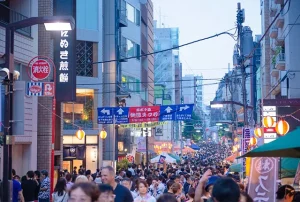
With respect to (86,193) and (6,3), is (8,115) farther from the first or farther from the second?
(6,3)

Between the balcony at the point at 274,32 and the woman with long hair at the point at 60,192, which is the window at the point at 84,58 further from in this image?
the woman with long hair at the point at 60,192

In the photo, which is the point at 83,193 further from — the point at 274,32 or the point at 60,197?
the point at 274,32

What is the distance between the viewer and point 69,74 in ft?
88.2

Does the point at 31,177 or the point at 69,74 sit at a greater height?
the point at 69,74

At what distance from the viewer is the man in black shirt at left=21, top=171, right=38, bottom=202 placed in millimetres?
17797

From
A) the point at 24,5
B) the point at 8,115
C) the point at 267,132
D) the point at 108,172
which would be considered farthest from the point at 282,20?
the point at 108,172

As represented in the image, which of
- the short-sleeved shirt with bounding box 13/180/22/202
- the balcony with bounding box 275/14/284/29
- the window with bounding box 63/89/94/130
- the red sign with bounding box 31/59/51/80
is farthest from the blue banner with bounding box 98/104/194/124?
the short-sleeved shirt with bounding box 13/180/22/202

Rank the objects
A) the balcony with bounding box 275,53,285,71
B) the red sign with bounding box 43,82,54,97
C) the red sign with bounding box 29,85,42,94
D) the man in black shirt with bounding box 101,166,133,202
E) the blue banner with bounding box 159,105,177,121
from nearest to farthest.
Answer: the man in black shirt with bounding box 101,166,133,202
the red sign with bounding box 29,85,42,94
the red sign with bounding box 43,82,54,97
the blue banner with bounding box 159,105,177,121
the balcony with bounding box 275,53,285,71

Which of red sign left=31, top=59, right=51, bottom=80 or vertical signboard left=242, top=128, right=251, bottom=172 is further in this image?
vertical signboard left=242, top=128, right=251, bottom=172

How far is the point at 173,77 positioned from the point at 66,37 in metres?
85.3

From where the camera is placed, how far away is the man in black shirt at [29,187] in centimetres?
1780

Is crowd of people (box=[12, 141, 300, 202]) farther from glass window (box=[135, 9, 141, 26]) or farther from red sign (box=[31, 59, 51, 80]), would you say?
glass window (box=[135, 9, 141, 26])

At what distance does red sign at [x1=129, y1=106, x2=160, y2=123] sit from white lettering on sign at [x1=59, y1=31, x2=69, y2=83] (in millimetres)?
8197

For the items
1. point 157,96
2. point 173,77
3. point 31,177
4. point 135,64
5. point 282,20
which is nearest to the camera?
point 31,177
